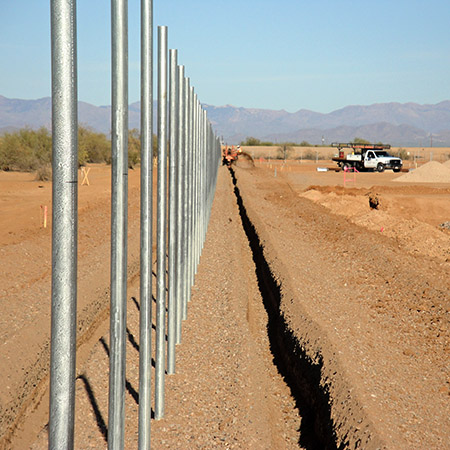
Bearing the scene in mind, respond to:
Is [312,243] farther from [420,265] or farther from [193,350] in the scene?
[193,350]

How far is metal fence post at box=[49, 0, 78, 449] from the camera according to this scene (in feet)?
7.20

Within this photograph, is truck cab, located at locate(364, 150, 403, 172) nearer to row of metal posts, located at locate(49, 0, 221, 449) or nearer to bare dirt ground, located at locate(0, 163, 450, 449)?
bare dirt ground, located at locate(0, 163, 450, 449)

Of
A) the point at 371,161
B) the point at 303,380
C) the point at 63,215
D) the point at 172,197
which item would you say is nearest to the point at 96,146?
the point at 371,161

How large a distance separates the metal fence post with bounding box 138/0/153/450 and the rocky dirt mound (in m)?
38.2

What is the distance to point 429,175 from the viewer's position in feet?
135

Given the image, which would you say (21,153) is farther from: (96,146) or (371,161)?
(371,161)

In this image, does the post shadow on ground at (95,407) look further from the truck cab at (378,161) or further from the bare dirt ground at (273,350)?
the truck cab at (378,161)

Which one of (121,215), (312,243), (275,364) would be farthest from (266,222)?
(121,215)

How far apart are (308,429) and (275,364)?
182 cm

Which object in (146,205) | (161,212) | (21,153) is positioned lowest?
(161,212)

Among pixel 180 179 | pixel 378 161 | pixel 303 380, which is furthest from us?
pixel 378 161

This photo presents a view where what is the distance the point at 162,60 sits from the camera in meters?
4.92

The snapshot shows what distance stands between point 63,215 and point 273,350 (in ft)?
19.4

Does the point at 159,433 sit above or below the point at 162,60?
below
